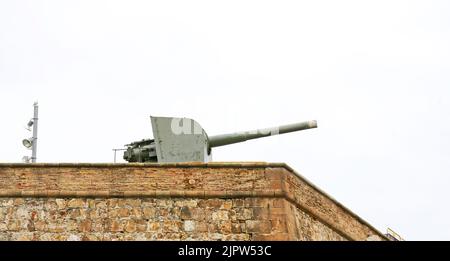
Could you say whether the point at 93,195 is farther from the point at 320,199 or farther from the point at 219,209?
the point at 320,199

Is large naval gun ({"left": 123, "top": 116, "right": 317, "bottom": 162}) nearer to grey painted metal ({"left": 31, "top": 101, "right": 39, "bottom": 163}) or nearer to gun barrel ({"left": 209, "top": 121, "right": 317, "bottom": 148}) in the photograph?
gun barrel ({"left": 209, "top": 121, "right": 317, "bottom": 148})

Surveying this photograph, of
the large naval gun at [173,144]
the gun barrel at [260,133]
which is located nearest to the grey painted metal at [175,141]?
the large naval gun at [173,144]

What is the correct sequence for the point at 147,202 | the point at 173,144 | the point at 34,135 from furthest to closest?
the point at 34,135 → the point at 173,144 → the point at 147,202

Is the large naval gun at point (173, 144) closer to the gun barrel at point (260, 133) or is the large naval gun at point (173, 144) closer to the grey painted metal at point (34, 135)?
the gun barrel at point (260, 133)

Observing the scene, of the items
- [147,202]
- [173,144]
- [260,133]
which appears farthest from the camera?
[260,133]

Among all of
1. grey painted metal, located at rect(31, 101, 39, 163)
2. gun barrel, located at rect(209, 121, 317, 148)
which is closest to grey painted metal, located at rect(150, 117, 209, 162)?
gun barrel, located at rect(209, 121, 317, 148)

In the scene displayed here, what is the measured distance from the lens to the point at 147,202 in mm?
14898

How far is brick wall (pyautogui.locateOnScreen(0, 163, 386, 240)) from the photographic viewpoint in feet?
48.3

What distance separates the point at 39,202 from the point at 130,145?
121 inches

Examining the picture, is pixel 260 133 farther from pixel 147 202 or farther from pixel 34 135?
pixel 34 135

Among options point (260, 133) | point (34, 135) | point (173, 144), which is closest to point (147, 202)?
point (173, 144)

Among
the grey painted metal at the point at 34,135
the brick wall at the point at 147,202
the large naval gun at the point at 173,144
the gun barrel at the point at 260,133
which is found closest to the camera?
the brick wall at the point at 147,202

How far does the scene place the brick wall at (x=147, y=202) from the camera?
1471 centimetres
